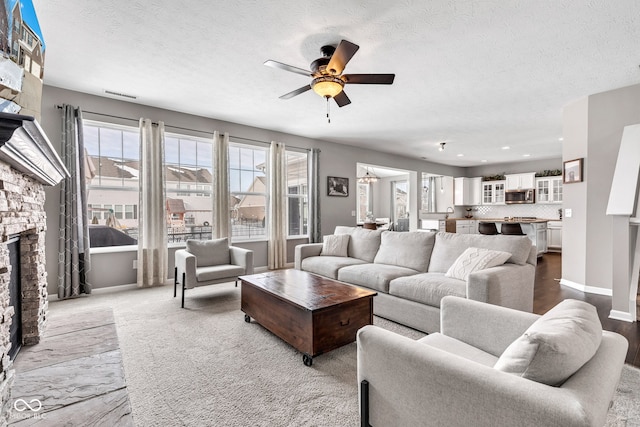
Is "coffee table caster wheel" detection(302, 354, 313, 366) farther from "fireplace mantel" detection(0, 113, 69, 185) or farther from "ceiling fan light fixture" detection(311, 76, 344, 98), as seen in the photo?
"ceiling fan light fixture" detection(311, 76, 344, 98)

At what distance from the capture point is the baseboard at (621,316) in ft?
9.82

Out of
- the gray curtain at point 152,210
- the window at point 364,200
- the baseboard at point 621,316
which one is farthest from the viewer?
the window at point 364,200

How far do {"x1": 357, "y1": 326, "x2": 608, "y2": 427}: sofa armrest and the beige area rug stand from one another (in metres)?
0.55

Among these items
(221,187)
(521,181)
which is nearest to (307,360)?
(221,187)

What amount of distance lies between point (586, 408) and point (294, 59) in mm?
3213

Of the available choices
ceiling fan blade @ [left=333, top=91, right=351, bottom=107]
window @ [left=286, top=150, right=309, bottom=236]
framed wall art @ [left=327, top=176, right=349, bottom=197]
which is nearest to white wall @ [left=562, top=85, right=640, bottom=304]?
ceiling fan blade @ [left=333, top=91, right=351, bottom=107]

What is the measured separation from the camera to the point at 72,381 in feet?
6.01

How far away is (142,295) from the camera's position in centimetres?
397

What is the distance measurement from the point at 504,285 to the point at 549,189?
307 inches

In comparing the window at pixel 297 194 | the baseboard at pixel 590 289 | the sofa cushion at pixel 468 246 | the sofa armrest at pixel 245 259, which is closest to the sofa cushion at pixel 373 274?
the sofa cushion at pixel 468 246

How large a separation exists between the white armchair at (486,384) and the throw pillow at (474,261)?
1337 mm

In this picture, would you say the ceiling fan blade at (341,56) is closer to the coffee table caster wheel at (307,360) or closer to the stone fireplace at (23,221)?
the stone fireplace at (23,221)

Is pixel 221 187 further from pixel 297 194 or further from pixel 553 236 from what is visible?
pixel 553 236

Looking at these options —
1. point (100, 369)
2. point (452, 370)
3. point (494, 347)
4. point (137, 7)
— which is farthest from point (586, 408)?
point (137, 7)
